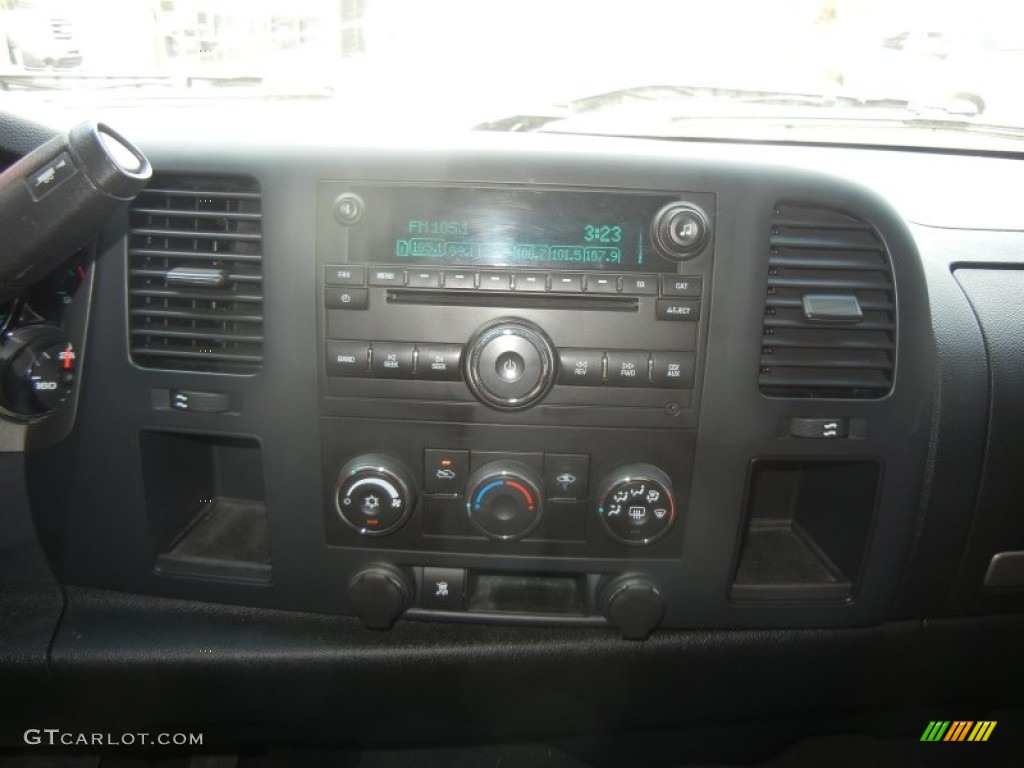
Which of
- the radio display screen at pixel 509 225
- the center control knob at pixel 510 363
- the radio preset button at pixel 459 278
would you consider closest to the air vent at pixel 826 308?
the radio display screen at pixel 509 225

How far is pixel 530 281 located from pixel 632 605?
0.61 meters

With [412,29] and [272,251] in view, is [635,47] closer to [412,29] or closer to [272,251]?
[412,29]

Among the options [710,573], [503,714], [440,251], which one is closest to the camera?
[440,251]

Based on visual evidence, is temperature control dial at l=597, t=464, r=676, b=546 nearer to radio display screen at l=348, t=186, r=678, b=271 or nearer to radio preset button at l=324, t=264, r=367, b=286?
radio display screen at l=348, t=186, r=678, b=271

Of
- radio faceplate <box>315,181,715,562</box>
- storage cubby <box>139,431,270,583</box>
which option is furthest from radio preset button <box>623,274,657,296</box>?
storage cubby <box>139,431,270,583</box>

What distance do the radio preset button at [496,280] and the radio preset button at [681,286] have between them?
258 millimetres

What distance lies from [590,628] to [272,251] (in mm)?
898

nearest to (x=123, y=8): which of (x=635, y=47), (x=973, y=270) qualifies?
(x=635, y=47)

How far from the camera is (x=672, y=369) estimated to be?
1.39m

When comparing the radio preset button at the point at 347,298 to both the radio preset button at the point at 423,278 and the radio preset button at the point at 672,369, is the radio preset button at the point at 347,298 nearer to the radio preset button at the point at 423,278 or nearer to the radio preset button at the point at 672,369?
the radio preset button at the point at 423,278

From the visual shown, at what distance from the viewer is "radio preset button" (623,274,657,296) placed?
1362 mm

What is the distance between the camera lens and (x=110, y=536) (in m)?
1.57

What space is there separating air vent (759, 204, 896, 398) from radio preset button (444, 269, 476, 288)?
50cm

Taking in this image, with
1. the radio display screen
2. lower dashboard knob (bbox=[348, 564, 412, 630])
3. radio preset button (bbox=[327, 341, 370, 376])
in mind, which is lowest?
lower dashboard knob (bbox=[348, 564, 412, 630])
